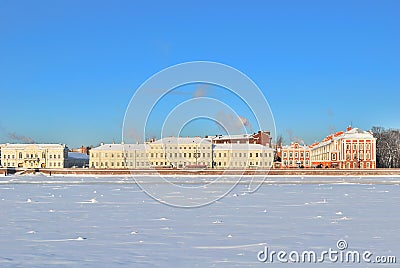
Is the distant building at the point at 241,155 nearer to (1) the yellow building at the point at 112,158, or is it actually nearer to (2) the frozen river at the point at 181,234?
(1) the yellow building at the point at 112,158

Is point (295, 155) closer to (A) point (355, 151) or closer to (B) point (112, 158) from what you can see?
(A) point (355, 151)

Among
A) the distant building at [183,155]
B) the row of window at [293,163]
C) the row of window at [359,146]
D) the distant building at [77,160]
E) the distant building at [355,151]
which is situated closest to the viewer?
the distant building at [355,151]

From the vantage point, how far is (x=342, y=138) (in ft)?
296

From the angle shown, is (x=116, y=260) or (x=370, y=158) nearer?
(x=116, y=260)

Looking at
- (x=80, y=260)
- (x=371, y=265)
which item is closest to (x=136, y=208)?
(x=80, y=260)

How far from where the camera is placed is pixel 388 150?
96.7 metres

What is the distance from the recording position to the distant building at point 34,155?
11969cm

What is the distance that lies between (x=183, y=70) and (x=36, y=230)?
13141 millimetres

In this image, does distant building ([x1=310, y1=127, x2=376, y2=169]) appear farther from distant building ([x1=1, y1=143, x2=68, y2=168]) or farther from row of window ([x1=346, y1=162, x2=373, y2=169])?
distant building ([x1=1, y1=143, x2=68, y2=168])

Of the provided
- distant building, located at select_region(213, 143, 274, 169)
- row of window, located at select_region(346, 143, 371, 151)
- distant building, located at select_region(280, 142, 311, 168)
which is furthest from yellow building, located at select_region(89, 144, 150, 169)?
row of window, located at select_region(346, 143, 371, 151)

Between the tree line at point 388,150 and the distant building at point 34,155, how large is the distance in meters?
66.2

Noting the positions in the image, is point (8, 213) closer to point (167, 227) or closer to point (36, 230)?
point (36, 230)

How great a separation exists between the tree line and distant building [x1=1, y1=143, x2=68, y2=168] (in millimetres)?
66159

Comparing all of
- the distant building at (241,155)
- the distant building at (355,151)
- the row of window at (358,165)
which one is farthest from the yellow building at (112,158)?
the row of window at (358,165)
